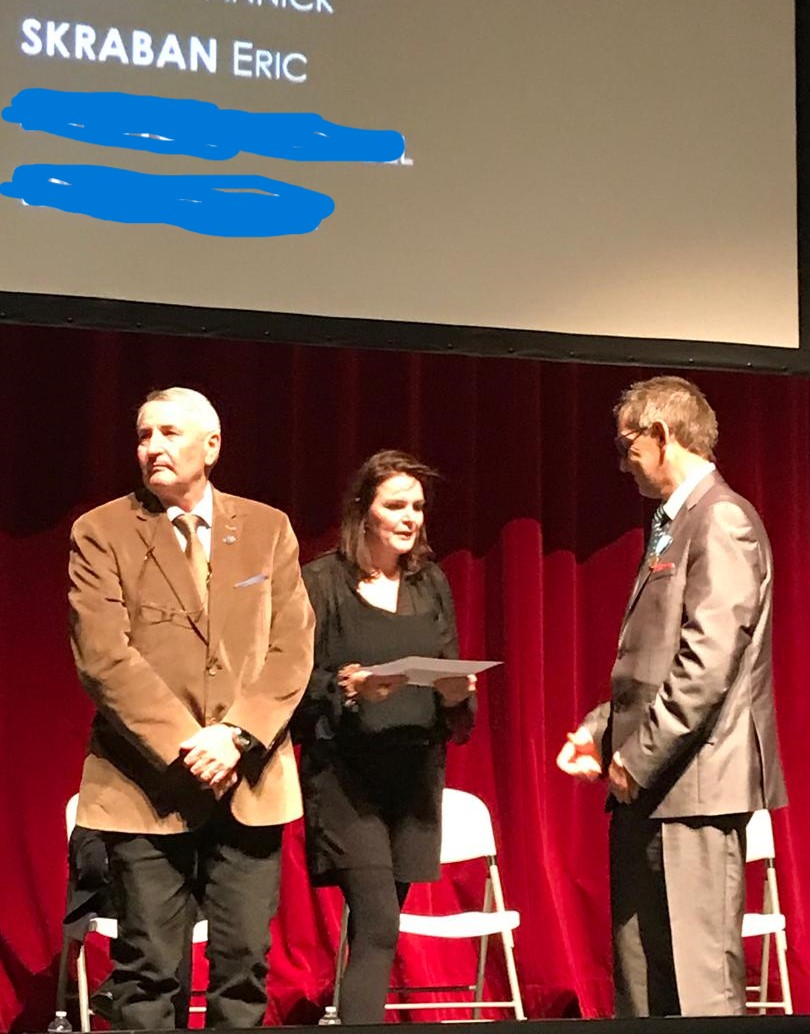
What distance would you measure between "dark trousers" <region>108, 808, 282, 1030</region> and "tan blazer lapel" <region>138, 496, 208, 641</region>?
437mm

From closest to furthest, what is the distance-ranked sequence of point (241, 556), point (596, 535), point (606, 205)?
point (241, 556) < point (606, 205) < point (596, 535)

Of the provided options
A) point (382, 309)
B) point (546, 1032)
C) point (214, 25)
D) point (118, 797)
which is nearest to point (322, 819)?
point (118, 797)

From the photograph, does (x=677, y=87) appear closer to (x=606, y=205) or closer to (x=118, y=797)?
(x=606, y=205)

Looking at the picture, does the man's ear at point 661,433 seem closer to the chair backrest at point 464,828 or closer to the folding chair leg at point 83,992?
the chair backrest at point 464,828

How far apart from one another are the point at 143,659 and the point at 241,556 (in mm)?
331

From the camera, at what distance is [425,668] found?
3.46 metres

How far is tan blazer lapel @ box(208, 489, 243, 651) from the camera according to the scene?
11.4ft

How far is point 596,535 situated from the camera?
198 inches

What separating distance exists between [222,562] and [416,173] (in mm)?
1186

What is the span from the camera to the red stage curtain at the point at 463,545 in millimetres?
4457

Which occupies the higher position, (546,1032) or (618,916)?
(618,916)

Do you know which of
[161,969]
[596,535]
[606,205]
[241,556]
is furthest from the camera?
[596,535]

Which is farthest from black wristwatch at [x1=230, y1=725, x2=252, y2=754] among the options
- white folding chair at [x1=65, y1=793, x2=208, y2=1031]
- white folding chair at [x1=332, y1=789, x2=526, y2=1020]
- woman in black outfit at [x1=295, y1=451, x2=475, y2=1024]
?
white folding chair at [x1=332, y1=789, x2=526, y2=1020]

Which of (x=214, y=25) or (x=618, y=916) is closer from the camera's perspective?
(x=618, y=916)
